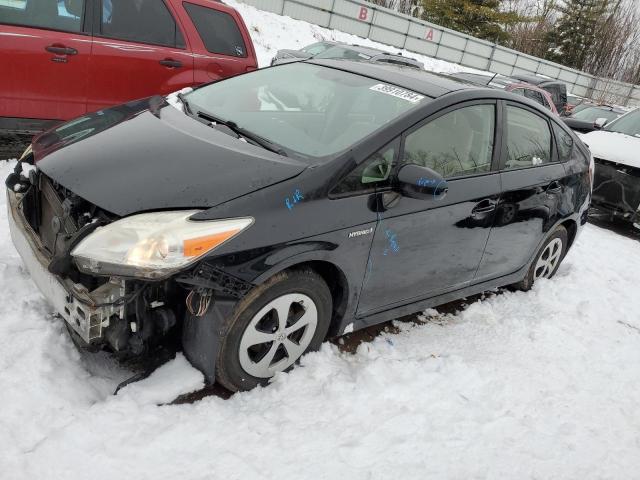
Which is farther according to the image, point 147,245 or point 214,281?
point 214,281

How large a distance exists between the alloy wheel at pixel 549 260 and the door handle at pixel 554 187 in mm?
538

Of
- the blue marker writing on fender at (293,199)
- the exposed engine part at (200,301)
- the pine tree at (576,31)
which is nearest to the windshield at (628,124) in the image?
the blue marker writing on fender at (293,199)

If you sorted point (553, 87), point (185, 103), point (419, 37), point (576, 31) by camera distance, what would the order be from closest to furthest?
1. point (185, 103)
2. point (553, 87)
3. point (419, 37)
4. point (576, 31)

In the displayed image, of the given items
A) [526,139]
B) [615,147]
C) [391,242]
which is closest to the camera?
[391,242]

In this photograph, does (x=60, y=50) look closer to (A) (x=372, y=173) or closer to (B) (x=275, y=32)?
(A) (x=372, y=173)

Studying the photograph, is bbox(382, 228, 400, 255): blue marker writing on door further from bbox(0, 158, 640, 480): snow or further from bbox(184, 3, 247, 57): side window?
bbox(184, 3, 247, 57): side window

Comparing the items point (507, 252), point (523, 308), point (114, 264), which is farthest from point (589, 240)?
point (114, 264)

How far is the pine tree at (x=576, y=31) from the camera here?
142 feet

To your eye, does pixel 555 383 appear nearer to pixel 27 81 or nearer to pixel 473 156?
pixel 473 156

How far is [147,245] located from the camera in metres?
2.21

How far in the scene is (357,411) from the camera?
2777 mm

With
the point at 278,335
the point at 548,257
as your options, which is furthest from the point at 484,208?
the point at 278,335

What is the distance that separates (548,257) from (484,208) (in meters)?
1.52

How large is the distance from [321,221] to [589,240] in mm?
5084
